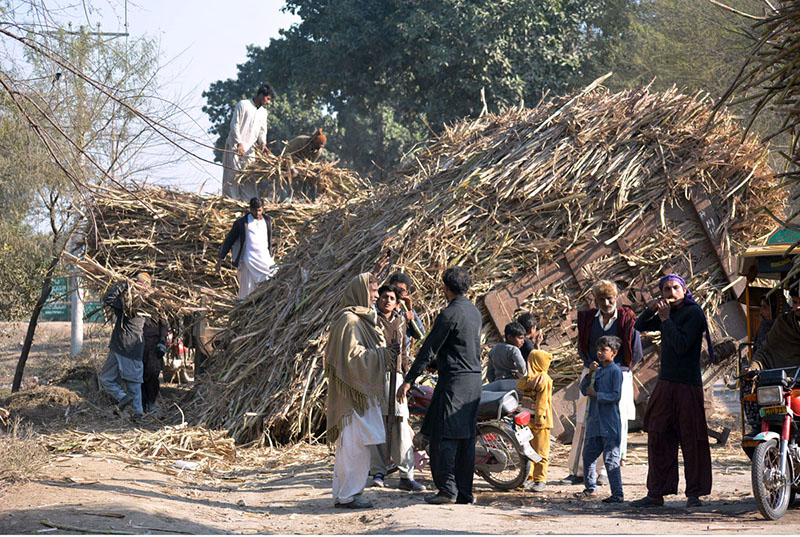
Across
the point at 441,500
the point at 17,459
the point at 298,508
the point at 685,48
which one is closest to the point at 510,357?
the point at 441,500

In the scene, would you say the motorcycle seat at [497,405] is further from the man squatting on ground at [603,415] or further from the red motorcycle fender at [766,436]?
the red motorcycle fender at [766,436]

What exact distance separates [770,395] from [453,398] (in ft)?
7.12

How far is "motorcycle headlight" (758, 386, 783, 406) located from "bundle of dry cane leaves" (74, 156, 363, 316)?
659 centimetres

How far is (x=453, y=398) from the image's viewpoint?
249 inches

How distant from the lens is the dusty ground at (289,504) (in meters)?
5.28

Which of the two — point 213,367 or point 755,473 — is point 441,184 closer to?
point 213,367

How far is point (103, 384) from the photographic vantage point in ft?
33.8

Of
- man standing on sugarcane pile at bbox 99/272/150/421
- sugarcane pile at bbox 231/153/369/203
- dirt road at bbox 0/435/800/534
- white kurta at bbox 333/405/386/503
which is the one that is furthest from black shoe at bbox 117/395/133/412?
white kurta at bbox 333/405/386/503

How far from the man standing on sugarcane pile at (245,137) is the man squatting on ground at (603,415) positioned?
6541 mm

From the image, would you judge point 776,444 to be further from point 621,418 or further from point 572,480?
point 572,480

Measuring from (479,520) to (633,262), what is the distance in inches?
167

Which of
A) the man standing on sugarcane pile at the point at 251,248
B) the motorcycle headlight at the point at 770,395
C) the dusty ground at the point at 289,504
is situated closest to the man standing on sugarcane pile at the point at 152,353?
the man standing on sugarcane pile at the point at 251,248

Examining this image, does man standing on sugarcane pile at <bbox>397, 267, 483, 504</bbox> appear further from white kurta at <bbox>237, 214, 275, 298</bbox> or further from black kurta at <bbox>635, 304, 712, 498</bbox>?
white kurta at <bbox>237, 214, 275, 298</bbox>

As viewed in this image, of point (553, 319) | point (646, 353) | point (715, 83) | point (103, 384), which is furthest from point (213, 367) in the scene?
point (715, 83)
